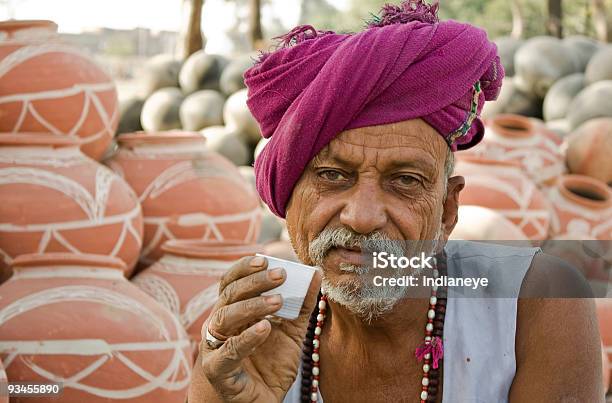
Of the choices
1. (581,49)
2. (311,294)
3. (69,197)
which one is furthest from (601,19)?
(311,294)

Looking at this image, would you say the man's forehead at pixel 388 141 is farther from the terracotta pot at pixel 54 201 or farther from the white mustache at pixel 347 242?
the terracotta pot at pixel 54 201

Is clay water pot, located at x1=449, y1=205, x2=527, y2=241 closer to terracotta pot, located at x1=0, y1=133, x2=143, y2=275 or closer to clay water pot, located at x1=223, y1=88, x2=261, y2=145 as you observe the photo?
terracotta pot, located at x1=0, y1=133, x2=143, y2=275

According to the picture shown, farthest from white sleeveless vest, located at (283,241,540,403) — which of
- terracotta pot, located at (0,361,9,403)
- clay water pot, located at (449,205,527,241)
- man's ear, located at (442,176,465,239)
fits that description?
clay water pot, located at (449,205,527,241)

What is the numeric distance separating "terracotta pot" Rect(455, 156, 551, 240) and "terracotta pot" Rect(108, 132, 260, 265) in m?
1.40

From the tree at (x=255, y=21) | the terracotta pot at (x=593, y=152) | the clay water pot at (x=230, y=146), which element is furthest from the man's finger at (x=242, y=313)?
the tree at (x=255, y=21)

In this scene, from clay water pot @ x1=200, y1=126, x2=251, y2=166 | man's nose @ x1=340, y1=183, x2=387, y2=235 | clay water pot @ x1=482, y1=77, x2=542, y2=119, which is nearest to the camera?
man's nose @ x1=340, y1=183, x2=387, y2=235

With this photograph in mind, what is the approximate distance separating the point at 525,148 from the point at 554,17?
876 cm

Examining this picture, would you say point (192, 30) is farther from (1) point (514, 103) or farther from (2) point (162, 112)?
(1) point (514, 103)

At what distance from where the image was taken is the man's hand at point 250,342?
195 centimetres

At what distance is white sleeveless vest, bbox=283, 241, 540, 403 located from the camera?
2.36 m

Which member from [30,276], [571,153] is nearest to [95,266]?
[30,276]

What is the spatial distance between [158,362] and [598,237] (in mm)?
3491

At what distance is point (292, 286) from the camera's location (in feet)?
6.57

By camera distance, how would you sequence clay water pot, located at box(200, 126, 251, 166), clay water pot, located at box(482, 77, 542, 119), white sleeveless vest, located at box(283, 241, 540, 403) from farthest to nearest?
clay water pot, located at box(482, 77, 542, 119), clay water pot, located at box(200, 126, 251, 166), white sleeveless vest, located at box(283, 241, 540, 403)
